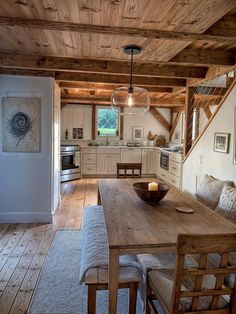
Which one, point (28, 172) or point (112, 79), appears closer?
point (28, 172)

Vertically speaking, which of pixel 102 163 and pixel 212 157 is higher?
pixel 212 157

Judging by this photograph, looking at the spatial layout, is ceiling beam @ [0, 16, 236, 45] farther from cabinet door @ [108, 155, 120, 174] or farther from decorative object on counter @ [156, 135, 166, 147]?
decorative object on counter @ [156, 135, 166, 147]

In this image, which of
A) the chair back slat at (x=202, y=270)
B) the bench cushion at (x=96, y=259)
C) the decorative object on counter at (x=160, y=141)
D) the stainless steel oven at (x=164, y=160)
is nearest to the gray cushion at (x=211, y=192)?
the bench cushion at (x=96, y=259)

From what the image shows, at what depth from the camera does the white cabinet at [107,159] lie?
25.9ft

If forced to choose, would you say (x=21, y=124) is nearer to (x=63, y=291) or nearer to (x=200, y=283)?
(x=63, y=291)

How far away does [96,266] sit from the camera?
6.33 ft

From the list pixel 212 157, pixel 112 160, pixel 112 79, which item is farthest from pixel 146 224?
pixel 112 160

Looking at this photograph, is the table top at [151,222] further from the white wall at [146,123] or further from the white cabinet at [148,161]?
the white wall at [146,123]

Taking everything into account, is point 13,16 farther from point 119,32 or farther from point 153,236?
point 153,236

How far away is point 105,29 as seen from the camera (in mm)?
2287

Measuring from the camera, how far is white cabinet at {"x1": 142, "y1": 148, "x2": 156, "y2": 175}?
26.5 ft

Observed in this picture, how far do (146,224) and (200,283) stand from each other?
2.07 feet

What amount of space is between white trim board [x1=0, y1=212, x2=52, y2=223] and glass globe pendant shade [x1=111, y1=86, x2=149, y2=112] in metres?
2.12

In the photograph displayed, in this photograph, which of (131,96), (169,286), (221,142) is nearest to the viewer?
(169,286)
